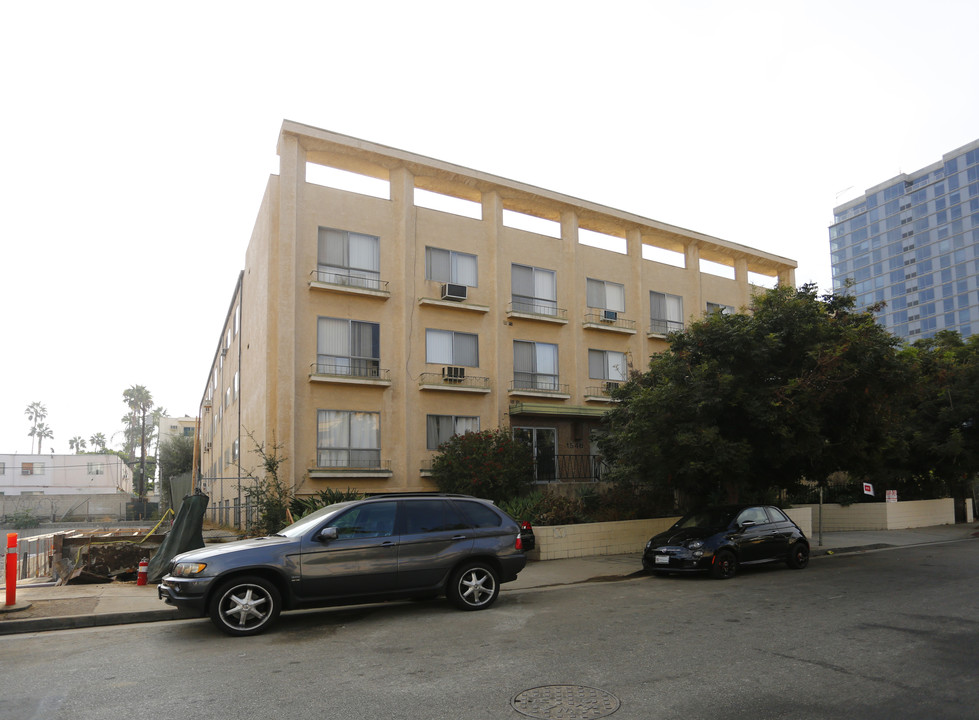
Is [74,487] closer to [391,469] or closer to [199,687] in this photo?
[391,469]

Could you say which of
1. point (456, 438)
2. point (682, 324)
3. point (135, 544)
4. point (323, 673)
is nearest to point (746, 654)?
point (323, 673)

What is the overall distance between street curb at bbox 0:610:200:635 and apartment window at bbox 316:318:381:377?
37.6 feet

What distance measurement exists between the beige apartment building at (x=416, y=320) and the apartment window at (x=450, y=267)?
5cm

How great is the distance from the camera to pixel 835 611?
9.63m

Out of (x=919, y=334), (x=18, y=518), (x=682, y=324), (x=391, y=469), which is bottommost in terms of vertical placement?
(x=18, y=518)

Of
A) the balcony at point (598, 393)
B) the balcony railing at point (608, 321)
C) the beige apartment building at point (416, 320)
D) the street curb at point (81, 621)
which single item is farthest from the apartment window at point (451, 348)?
the street curb at point (81, 621)

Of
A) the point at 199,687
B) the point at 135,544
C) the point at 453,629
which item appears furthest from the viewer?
the point at 135,544

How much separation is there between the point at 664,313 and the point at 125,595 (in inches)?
877

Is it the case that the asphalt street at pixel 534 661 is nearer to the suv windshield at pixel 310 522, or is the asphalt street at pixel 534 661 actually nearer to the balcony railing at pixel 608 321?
the suv windshield at pixel 310 522

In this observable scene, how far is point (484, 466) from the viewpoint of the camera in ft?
67.0

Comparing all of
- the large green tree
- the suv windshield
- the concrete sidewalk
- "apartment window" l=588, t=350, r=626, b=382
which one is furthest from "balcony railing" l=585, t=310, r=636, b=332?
the suv windshield

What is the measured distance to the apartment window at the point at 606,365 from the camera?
2653 centimetres

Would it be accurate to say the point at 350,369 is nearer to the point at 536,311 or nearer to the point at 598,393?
the point at 536,311

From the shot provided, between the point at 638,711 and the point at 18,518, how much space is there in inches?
1893
